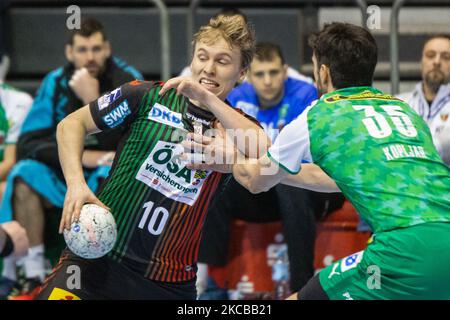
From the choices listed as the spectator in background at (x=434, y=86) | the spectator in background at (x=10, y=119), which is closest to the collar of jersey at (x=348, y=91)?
the spectator in background at (x=434, y=86)

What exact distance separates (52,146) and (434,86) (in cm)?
316

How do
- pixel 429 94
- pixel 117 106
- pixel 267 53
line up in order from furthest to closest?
pixel 267 53
pixel 429 94
pixel 117 106

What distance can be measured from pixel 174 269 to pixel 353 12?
4.95 metres

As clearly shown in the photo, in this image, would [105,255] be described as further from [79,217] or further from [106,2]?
[106,2]

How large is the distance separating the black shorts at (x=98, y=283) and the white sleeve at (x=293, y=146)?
102 centimetres

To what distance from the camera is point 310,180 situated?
5109mm

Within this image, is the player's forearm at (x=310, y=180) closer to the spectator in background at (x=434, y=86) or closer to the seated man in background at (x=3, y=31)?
the spectator in background at (x=434, y=86)

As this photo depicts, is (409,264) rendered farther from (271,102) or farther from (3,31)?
(3,31)

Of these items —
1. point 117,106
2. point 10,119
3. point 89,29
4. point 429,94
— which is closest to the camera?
point 117,106

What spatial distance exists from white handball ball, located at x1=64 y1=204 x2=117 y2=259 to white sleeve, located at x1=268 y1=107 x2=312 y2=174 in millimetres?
908

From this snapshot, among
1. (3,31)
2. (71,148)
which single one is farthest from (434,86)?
(3,31)

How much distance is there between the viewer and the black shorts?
185 inches
